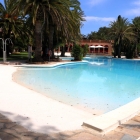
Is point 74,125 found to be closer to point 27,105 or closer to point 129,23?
point 27,105

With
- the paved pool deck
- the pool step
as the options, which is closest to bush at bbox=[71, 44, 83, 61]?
the paved pool deck

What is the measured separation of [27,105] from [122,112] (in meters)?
2.34

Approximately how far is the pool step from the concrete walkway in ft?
0.31

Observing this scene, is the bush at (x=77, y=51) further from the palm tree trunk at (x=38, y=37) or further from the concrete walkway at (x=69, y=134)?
the concrete walkway at (x=69, y=134)

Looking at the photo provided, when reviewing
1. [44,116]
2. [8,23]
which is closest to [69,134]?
[44,116]

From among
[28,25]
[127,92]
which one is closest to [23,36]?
[28,25]

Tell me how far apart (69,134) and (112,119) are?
1.01 meters

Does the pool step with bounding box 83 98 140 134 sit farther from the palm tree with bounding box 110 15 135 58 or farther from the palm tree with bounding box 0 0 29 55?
the palm tree with bounding box 110 15 135 58

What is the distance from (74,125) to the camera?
10.6 ft

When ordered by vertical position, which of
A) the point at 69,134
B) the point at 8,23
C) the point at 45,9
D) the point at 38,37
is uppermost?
the point at 45,9

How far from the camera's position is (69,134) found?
110 inches

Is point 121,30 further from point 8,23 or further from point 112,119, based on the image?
point 112,119

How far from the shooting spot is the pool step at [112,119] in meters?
2.97

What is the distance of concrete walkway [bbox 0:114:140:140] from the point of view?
103 inches
